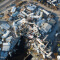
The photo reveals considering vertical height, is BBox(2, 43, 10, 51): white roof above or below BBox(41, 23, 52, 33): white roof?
below

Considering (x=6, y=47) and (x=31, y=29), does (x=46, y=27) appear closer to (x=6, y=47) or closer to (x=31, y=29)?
(x=31, y=29)

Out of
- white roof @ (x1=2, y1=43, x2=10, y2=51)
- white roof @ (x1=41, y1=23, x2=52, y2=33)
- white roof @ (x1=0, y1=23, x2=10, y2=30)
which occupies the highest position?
white roof @ (x1=0, y1=23, x2=10, y2=30)

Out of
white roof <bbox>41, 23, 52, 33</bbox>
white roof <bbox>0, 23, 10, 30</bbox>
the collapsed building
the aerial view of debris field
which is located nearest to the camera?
the aerial view of debris field

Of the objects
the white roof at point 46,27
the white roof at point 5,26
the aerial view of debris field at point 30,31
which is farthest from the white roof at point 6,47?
the white roof at point 46,27

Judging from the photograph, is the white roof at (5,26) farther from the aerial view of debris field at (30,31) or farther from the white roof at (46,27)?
the white roof at (46,27)

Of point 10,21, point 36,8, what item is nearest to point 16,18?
point 10,21

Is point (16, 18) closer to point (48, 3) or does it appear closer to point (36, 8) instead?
point (36, 8)

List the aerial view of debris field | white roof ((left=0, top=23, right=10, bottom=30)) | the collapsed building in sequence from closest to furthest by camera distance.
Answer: the aerial view of debris field < the collapsed building < white roof ((left=0, top=23, right=10, bottom=30))

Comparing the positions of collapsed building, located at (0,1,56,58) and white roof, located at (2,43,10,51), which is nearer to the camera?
white roof, located at (2,43,10,51)

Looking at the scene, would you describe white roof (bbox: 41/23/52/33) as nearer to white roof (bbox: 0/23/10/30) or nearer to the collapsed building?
the collapsed building

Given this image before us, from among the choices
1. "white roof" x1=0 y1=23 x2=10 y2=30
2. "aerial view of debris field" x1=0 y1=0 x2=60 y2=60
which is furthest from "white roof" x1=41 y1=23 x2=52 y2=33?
"white roof" x1=0 y1=23 x2=10 y2=30
